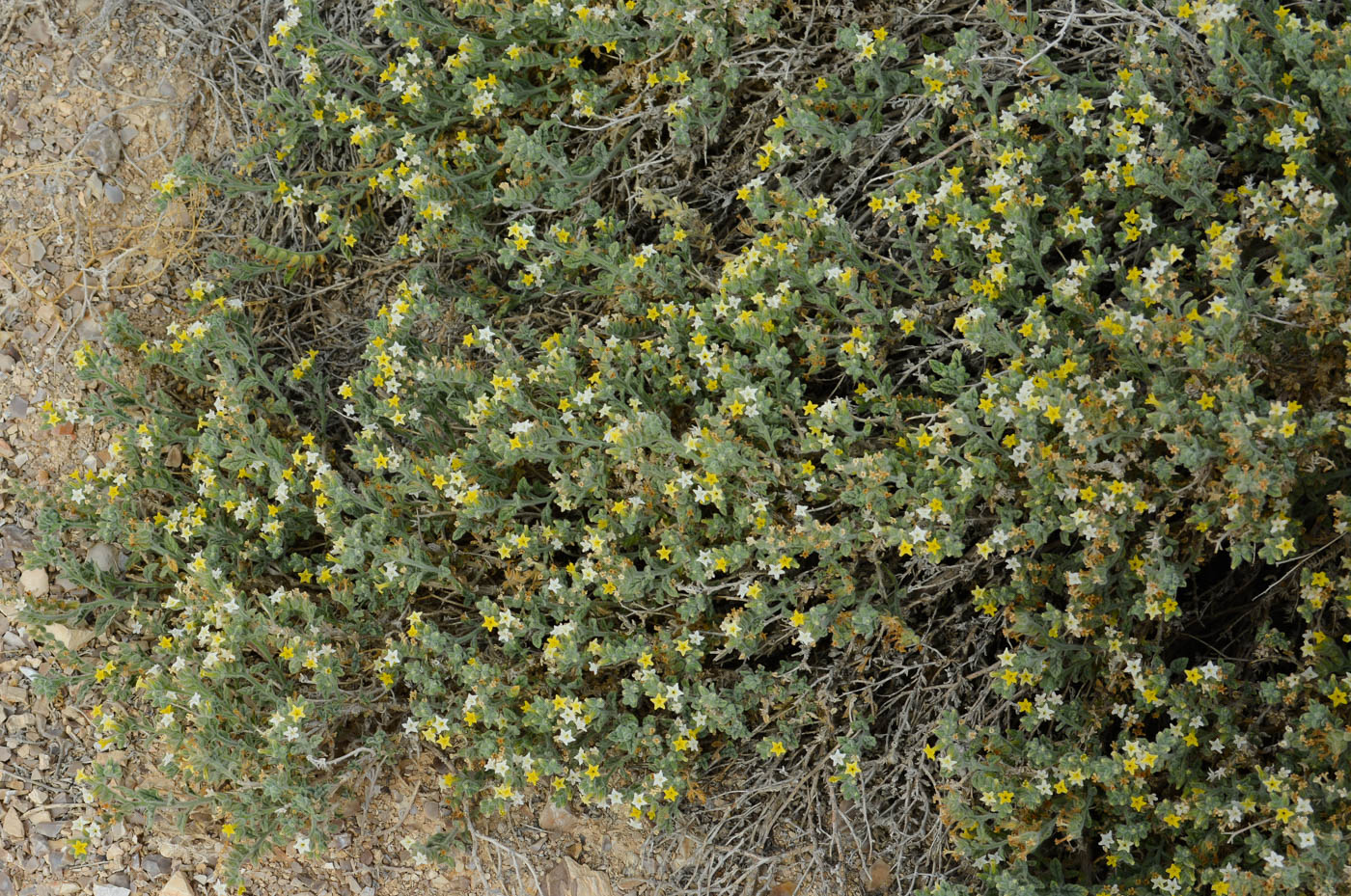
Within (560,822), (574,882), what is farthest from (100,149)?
(574,882)

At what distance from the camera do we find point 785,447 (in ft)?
12.1

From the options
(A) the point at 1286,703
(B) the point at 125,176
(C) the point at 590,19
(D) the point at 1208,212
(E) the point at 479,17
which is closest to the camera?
(A) the point at 1286,703

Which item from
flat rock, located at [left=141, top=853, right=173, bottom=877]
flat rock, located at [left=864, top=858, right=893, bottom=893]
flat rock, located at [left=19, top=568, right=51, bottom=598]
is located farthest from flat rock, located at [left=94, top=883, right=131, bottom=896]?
flat rock, located at [left=864, top=858, right=893, bottom=893]

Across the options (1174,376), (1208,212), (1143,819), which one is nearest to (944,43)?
(1208,212)

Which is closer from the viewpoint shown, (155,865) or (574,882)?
(574,882)

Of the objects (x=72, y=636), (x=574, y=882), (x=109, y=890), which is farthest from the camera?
(x=72, y=636)

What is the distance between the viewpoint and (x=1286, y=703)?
10.0 ft

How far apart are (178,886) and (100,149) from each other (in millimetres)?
3149

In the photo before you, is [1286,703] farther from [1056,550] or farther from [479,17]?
[479,17]


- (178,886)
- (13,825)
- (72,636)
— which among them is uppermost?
(72,636)

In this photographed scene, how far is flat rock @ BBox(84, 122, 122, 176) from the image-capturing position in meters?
4.85

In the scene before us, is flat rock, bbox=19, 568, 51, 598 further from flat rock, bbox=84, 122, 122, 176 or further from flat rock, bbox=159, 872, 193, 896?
flat rock, bbox=84, 122, 122, 176

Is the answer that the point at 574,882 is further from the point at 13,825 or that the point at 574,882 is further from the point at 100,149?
the point at 100,149

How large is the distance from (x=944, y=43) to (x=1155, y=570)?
7.07 ft
